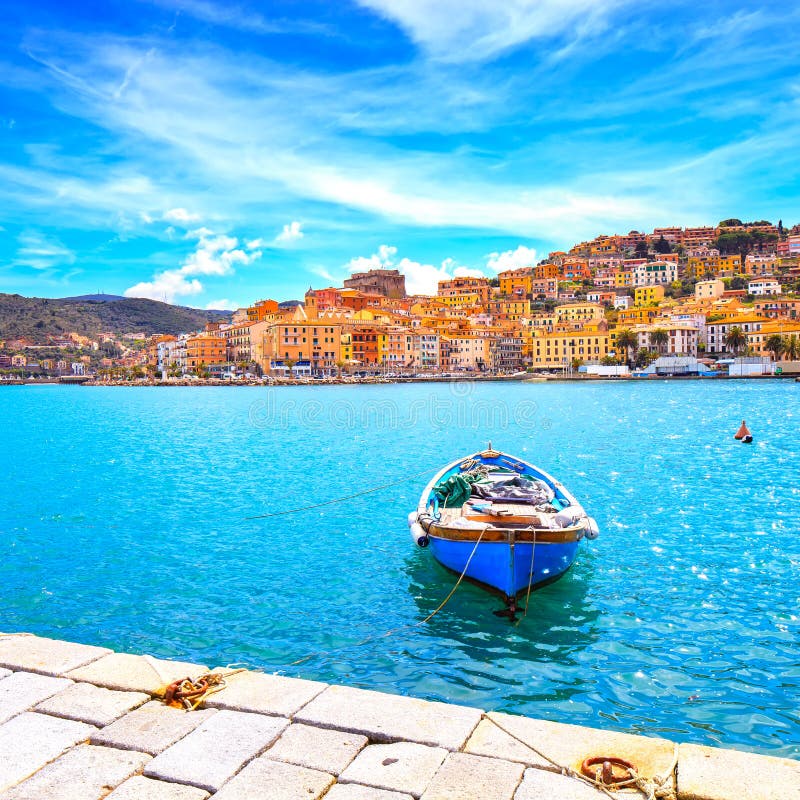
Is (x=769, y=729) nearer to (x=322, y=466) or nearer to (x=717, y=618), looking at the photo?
(x=717, y=618)

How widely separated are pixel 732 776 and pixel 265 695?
2985mm

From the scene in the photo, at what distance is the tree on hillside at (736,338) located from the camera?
115m

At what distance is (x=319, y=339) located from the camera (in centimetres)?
12925

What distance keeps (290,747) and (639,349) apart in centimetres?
12666

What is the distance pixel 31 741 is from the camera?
14.1ft

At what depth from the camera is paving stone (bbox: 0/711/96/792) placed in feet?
13.2

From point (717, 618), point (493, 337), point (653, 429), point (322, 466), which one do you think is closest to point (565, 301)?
point (493, 337)

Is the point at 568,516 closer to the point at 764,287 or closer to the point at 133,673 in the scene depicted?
the point at 133,673

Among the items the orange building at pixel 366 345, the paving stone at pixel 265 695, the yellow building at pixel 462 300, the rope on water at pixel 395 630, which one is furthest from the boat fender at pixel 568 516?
the yellow building at pixel 462 300

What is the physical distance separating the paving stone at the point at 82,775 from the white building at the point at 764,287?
159503mm

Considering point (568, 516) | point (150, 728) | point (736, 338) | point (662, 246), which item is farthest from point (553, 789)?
point (662, 246)

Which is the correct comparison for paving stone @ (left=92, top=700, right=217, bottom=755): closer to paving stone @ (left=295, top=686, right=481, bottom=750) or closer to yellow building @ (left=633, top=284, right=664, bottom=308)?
paving stone @ (left=295, top=686, right=481, bottom=750)

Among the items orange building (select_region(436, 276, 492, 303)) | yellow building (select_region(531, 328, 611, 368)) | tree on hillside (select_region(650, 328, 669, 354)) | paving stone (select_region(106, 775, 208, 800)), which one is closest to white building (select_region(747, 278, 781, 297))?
tree on hillside (select_region(650, 328, 669, 354))

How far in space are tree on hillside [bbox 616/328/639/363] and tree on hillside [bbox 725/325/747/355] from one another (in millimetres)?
14975
